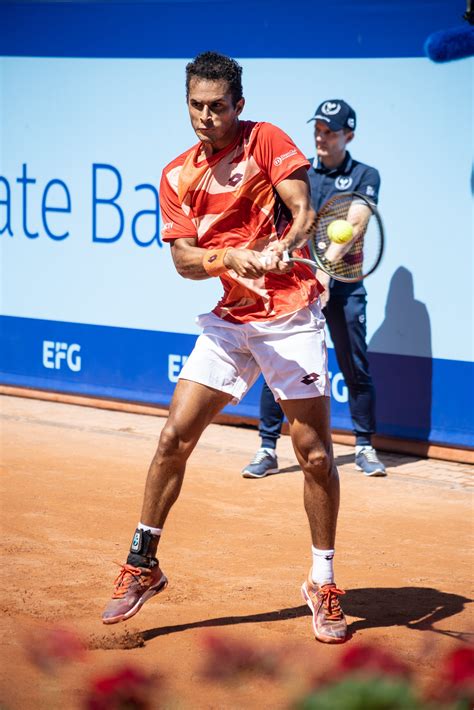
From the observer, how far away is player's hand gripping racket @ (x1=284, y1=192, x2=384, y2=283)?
459 centimetres

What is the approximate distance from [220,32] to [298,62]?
74 cm

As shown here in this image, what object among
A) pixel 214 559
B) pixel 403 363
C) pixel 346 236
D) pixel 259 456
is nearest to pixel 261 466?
pixel 259 456

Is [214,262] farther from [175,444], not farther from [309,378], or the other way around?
[175,444]

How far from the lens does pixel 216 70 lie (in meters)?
4.25

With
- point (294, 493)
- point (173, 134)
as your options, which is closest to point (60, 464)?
point (294, 493)

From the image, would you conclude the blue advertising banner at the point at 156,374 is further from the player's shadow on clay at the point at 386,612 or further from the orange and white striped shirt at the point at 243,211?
the orange and white striped shirt at the point at 243,211

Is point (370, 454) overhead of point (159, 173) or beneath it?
beneath

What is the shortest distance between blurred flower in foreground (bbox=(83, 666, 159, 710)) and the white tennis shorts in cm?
296

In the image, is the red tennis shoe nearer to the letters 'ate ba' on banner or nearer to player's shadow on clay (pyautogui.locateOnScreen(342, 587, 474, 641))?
player's shadow on clay (pyautogui.locateOnScreen(342, 587, 474, 641))

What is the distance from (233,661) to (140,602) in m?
2.95

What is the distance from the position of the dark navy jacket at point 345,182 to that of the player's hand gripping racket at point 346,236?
171cm

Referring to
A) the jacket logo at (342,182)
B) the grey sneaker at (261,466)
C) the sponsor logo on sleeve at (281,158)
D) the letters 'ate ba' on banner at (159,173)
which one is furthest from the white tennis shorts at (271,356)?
the letters 'ate ba' on banner at (159,173)

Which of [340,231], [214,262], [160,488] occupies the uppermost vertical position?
[340,231]

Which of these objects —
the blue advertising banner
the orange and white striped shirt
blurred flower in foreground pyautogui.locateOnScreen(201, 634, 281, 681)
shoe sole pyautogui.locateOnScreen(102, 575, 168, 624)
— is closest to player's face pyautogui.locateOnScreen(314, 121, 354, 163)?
the blue advertising banner
